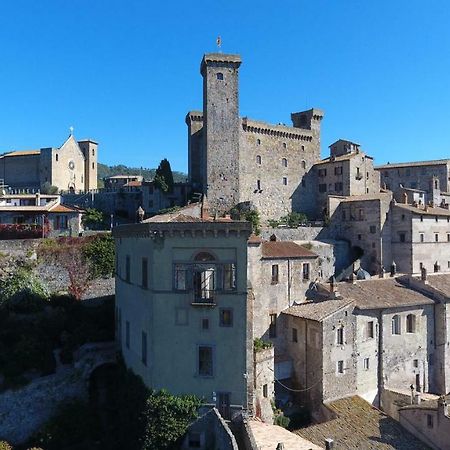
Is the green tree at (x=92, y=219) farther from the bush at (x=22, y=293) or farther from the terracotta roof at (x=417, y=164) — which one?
the terracotta roof at (x=417, y=164)

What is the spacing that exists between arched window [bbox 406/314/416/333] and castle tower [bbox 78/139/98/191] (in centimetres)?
5406

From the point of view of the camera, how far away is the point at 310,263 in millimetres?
39688

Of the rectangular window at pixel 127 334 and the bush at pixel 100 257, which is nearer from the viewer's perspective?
the rectangular window at pixel 127 334

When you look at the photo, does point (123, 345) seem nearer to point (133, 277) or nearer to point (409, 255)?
point (133, 277)

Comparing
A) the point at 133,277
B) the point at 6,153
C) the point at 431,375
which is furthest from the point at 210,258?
the point at 6,153

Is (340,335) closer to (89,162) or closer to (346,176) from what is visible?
(346,176)

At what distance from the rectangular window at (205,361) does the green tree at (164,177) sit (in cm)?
3420

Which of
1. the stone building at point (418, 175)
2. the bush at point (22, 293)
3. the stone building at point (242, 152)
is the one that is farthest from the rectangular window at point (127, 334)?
the stone building at point (418, 175)

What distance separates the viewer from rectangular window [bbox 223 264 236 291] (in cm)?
2558

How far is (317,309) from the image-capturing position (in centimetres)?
3438

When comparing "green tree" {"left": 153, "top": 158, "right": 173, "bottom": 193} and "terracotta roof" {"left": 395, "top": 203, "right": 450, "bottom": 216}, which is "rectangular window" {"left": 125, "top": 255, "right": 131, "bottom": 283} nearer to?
"green tree" {"left": 153, "top": 158, "right": 173, "bottom": 193}

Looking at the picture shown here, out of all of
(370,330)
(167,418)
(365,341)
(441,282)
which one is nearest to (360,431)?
(365,341)

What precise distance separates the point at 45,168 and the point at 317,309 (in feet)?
160

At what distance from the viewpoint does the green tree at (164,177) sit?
57.7m
